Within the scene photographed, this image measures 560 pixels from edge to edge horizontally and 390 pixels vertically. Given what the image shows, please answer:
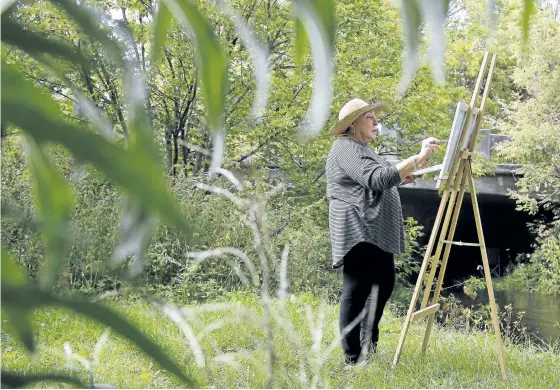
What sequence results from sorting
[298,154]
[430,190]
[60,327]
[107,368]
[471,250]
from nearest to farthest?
[107,368] → [60,327] → [298,154] → [430,190] → [471,250]

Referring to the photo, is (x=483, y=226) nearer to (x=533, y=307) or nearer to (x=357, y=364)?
(x=533, y=307)

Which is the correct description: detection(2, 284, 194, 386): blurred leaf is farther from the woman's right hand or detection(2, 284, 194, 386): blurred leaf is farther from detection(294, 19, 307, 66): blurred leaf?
the woman's right hand

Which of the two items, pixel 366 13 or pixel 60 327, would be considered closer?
pixel 60 327

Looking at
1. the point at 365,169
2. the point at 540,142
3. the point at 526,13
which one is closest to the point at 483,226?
the point at 540,142

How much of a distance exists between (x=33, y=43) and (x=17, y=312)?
0.09 m

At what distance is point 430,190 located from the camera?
545 inches

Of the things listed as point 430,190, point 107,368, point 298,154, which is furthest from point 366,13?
point 107,368

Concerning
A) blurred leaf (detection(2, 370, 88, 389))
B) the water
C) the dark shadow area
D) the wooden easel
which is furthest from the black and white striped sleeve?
the dark shadow area

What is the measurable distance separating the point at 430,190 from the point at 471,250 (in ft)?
9.38

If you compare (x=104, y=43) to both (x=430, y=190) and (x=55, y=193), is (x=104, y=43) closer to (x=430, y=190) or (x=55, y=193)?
(x=55, y=193)

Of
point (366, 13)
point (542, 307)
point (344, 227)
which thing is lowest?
point (542, 307)

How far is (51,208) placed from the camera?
8.2 inches

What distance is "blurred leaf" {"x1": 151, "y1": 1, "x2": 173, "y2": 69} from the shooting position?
0.23m

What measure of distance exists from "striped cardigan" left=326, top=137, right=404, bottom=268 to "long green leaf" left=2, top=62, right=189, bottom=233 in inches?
123
